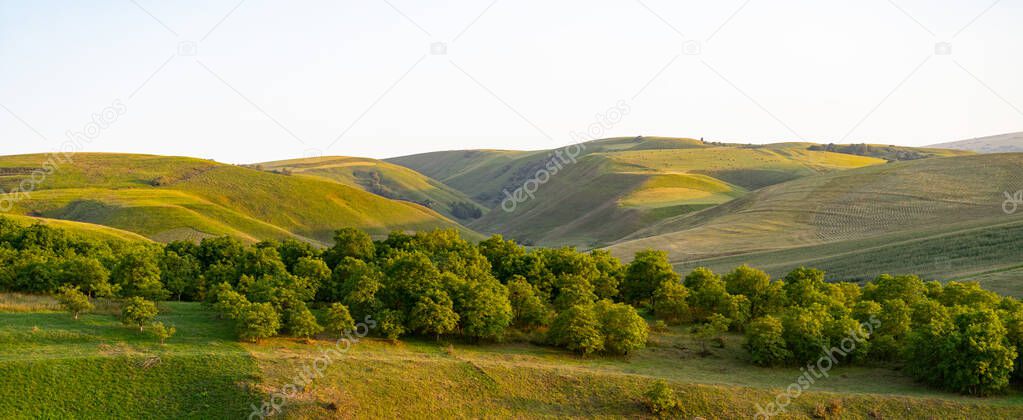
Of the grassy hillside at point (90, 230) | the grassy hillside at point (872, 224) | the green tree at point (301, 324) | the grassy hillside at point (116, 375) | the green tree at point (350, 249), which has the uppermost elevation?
the grassy hillside at point (872, 224)

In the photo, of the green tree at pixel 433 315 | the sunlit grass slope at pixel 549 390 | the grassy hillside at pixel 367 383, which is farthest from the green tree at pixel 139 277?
the green tree at pixel 433 315

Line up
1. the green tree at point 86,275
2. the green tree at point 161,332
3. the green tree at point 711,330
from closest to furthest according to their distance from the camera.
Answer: the green tree at point 161,332 < the green tree at point 711,330 < the green tree at point 86,275

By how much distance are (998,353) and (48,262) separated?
229 feet

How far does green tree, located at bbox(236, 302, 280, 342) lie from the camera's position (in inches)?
1849

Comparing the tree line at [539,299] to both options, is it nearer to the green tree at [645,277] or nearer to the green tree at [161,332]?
the green tree at [645,277]

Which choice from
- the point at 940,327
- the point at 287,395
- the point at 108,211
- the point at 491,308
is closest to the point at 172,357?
the point at 287,395

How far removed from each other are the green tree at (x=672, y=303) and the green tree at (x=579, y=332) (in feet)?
44.4

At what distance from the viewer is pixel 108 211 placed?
138 m

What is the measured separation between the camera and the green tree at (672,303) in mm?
64250

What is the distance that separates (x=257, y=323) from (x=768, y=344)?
111 feet

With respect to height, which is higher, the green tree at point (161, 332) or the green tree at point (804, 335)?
the green tree at point (804, 335)

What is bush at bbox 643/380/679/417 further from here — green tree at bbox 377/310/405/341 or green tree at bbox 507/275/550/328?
green tree at bbox 377/310/405/341

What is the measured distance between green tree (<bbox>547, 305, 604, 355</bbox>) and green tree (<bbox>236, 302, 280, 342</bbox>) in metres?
19.2

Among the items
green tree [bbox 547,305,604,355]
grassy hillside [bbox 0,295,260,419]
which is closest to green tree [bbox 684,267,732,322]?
green tree [bbox 547,305,604,355]
